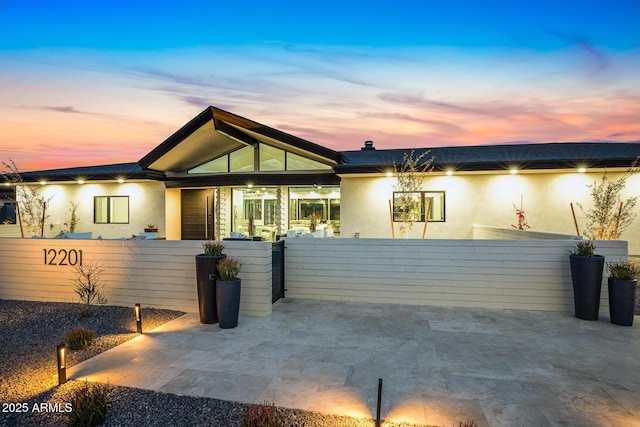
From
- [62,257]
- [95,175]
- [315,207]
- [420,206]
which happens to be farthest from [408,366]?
[95,175]

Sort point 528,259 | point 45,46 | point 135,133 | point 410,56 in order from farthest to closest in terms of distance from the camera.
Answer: point 135,133 → point 410,56 → point 45,46 → point 528,259

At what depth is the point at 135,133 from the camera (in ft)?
52.0

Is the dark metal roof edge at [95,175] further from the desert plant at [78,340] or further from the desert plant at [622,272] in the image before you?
the desert plant at [622,272]

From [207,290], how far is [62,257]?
3.67 m

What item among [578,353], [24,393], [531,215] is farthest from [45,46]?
[531,215]

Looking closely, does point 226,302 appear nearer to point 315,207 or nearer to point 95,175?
point 315,207

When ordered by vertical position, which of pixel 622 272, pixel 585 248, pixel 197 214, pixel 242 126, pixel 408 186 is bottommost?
pixel 622 272

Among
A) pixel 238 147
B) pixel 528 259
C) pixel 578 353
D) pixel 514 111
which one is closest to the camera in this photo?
pixel 578 353

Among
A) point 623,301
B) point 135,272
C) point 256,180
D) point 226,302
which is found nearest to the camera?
point 226,302

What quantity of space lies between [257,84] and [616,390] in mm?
13152

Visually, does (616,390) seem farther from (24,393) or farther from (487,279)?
(24,393)

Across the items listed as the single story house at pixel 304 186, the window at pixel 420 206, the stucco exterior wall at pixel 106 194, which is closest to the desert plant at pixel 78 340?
the single story house at pixel 304 186

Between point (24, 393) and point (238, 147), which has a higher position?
point (238, 147)

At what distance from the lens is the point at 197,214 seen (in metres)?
14.6
